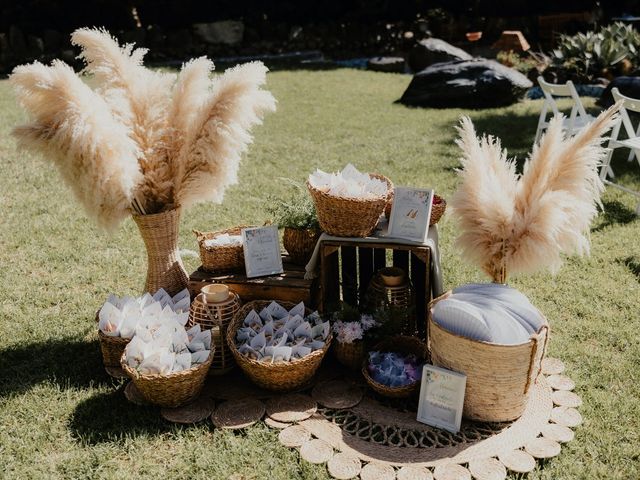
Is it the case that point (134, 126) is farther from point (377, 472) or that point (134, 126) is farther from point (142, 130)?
point (377, 472)

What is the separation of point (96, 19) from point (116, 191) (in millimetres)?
13567

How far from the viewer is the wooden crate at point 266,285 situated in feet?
11.4

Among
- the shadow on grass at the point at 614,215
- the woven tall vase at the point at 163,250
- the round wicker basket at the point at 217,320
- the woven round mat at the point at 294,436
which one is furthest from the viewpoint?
the shadow on grass at the point at 614,215

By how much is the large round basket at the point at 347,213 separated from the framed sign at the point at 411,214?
0.09m

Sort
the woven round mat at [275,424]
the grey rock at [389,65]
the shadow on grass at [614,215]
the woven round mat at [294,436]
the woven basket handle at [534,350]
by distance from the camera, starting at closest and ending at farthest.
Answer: the woven basket handle at [534,350]
the woven round mat at [294,436]
the woven round mat at [275,424]
the shadow on grass at [614,215]
the grey rock at [389,65]

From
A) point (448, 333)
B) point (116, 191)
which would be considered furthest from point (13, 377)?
point (448, 333)

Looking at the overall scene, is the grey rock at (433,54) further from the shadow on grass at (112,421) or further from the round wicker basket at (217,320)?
the shadow on grass at (112,421)

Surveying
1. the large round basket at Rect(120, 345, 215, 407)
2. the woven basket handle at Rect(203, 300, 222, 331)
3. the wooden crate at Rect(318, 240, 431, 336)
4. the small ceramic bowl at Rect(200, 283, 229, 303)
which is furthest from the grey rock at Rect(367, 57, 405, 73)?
the large round basket at Rect(120, 345, 215, 407)

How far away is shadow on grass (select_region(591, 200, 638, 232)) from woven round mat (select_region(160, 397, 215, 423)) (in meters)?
3.61

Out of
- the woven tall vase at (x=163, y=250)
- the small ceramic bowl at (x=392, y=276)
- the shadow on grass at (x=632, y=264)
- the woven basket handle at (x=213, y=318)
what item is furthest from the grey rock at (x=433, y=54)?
the woven basket handle at (x=213, y=318)

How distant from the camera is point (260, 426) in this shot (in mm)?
2949

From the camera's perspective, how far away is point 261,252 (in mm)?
3523

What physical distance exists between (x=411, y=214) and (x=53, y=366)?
2.16m

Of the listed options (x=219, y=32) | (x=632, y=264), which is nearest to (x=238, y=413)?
(x=632, y=264)
